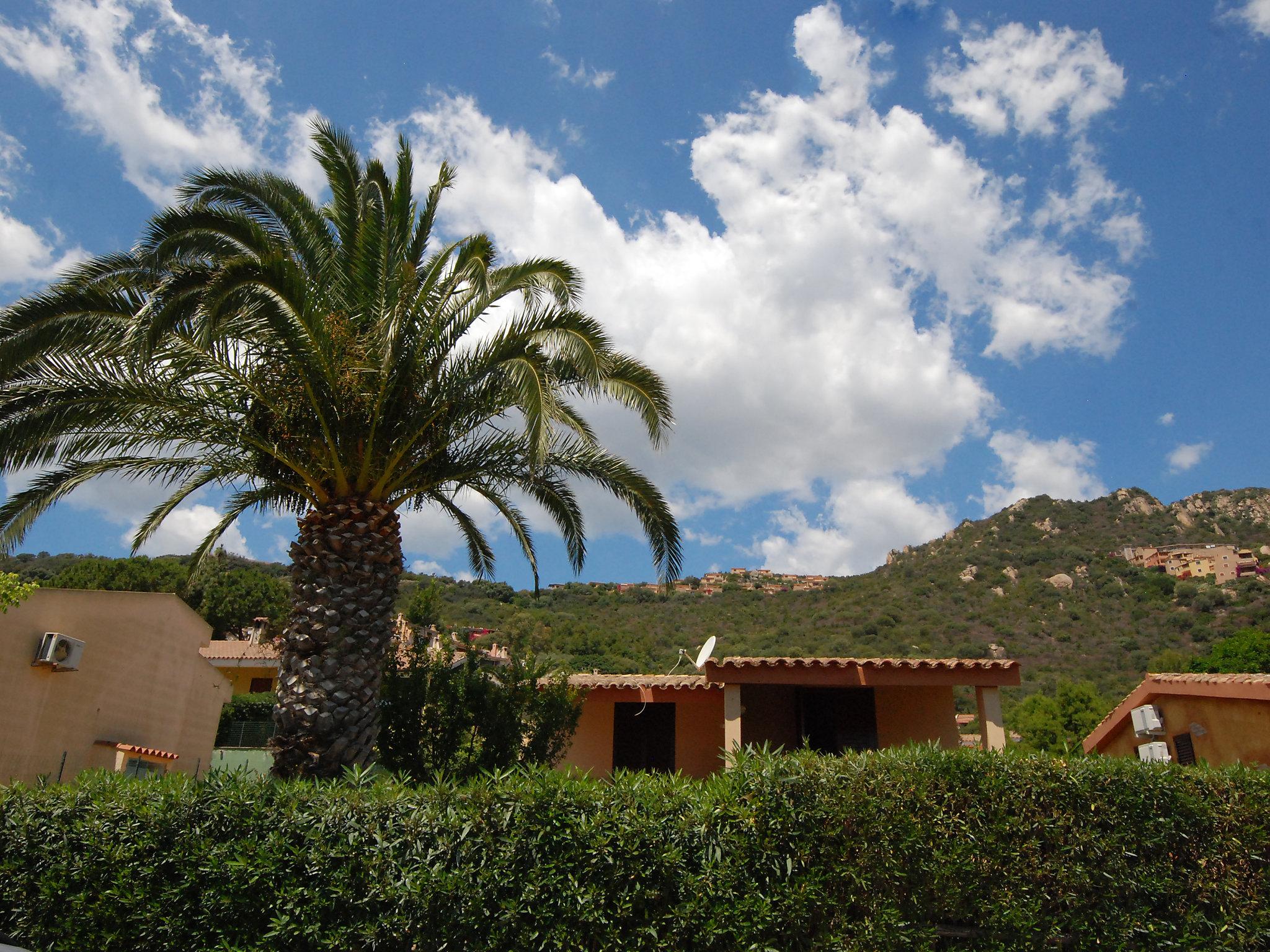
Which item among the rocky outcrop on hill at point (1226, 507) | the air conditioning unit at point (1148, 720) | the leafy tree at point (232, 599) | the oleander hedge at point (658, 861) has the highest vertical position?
the rocky outcrop on hill at point (1226, 507)

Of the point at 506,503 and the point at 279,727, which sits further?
the point at 506,503

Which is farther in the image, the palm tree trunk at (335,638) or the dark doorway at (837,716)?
the dark doorway at (837,716)

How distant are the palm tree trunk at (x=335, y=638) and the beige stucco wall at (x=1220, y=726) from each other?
9.59 metres

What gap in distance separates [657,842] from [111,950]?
3769 mm

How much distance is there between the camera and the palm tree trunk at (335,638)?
8086 mm

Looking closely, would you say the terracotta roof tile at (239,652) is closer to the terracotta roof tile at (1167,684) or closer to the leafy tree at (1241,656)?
the terracotta roof tile at (1167,684)

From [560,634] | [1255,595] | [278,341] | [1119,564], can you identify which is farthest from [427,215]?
[1119,564]

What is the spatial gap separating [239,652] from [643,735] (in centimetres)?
2417

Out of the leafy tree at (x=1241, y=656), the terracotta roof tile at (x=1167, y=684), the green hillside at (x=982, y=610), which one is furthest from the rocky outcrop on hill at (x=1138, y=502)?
the terracotta roof tile at (x=1167, y=684)

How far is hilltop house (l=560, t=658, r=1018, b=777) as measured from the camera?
11.4 m

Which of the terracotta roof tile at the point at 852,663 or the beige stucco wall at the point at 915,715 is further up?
the terracotta roof tile at the point at 852,663

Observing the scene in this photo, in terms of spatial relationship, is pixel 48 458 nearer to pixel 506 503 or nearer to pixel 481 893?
pixel 506 503

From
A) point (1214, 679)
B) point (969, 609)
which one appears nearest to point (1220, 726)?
point (1214, 679)

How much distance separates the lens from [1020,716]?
1223 inches
